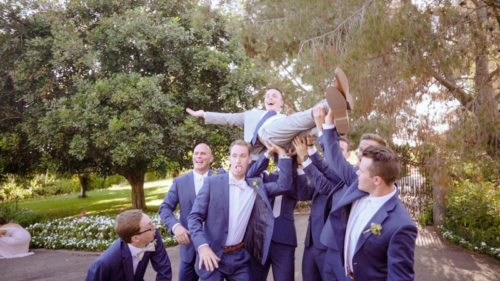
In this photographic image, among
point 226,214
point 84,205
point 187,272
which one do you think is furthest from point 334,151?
point 84,205

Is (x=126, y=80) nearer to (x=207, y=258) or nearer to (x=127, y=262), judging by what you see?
(x=127, y=262)

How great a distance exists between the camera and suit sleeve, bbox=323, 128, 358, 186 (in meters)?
2.71

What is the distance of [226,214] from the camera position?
3201 mm

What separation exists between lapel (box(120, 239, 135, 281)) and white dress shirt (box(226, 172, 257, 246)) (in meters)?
0.85

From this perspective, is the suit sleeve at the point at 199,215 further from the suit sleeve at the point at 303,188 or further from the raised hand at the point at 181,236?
the suit sleeve at the point at 303,188

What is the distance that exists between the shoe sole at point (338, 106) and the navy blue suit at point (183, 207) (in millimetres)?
1892

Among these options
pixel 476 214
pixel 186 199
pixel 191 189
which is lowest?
pixel 476 214

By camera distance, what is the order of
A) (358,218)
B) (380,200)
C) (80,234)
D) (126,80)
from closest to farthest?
1. (380,200)
2. (358,218)
3. (80,234)
4. (126,80)

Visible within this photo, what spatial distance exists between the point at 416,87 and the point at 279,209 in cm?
374

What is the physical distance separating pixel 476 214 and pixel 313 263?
20.9 feet

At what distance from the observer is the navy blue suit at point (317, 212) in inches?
126

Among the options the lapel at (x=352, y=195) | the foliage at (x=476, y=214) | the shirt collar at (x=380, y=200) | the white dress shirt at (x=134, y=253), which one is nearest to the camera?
the shirt collar at (x=380, y=200)

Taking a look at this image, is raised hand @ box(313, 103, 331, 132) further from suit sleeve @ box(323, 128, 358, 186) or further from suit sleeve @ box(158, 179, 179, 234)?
suit sleeve @ box(158, 179, 179, 234)

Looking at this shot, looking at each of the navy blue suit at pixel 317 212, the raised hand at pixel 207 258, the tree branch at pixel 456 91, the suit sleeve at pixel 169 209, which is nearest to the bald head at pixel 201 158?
the suit sleeve at pixel 169 209
